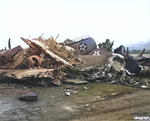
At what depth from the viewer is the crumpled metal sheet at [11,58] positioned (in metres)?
8.59

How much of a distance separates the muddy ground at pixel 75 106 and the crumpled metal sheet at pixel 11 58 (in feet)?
6.99

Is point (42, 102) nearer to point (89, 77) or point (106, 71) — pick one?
point (89, 77)

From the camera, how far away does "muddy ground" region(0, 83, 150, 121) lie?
4119 millimetres

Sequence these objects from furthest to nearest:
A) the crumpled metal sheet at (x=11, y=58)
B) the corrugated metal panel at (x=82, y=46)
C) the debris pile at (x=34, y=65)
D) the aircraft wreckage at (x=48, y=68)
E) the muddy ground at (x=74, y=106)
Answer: the corrugated metal panel at (x=82, y=46) → the crumpled metal sheet at (x=11, y=58) → the aircraft wreckage at (x=48, y=68) → the debris pile at (x=34, y=65) → the muddy ground at (x=74, y=106)

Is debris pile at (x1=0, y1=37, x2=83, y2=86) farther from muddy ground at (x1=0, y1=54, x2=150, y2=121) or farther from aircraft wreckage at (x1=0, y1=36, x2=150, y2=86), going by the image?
muddy ground at (x1=0, y1=54, x2=150, y2=121)

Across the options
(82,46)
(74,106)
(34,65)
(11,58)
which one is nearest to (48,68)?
(34,65)

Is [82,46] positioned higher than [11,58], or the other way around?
[82,46]

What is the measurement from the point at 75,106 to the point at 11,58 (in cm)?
524

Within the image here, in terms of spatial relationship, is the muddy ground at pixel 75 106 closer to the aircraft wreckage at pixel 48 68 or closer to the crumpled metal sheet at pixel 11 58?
the aircraft wreckage at pixel 48 68

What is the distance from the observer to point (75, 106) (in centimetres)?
496

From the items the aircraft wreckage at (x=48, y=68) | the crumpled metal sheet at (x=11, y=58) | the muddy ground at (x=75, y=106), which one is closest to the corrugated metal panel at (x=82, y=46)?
the aircraft wreckage at (x=48, y=68)

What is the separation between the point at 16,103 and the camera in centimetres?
513

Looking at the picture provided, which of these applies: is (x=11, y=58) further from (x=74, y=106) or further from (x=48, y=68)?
(x=74, y=106)

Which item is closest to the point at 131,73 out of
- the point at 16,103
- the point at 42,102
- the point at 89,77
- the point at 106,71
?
the point at 106,71
